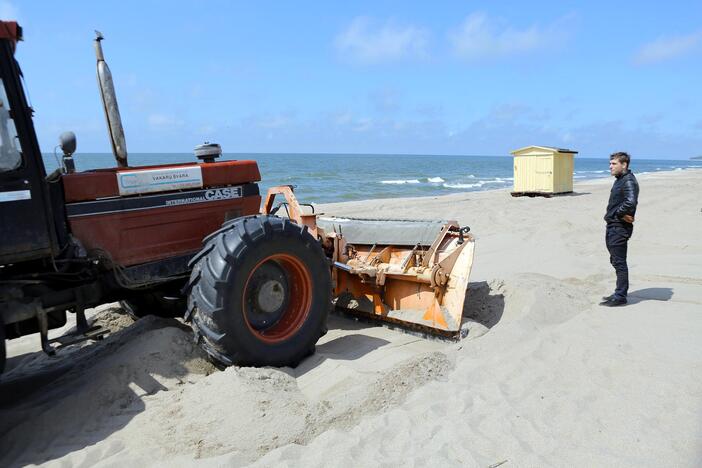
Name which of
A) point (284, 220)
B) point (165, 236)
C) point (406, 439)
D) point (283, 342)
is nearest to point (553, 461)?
point (406, 439)

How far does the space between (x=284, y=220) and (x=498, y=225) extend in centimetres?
858

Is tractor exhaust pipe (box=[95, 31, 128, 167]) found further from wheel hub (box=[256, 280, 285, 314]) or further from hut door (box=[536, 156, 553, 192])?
hut door (box=[536, 156, 553, 192])

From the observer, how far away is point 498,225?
1202 cm

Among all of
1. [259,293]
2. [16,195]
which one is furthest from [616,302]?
[16,195]

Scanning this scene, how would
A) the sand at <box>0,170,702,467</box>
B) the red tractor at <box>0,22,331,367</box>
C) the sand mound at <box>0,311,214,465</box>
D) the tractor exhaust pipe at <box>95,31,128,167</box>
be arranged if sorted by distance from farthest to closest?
the tractor exhaust pipe at <box>95,31,128,167</box>, the red tractor at <box>0,22,331,367</box>, the sand mound at <box>0,311,214,465</box>, the sand at <box>0,170,702,467</box>

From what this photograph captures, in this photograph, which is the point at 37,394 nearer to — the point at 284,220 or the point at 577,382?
the point at 284,220

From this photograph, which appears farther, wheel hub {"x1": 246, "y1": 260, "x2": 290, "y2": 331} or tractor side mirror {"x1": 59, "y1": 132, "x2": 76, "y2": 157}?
wheel hub {"x1": 246, "y1": 260, "x2": 290, "y2": 331}

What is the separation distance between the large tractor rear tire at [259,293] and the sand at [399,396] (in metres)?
0.20

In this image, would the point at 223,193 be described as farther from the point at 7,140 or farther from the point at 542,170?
the point at 542,170

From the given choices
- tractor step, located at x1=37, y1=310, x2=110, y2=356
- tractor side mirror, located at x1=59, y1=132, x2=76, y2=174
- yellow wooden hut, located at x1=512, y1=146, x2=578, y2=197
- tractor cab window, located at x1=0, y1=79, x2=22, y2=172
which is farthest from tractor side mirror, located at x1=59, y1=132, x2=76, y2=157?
yellow wooden hut, located at x1=512, y1=146, x2=578, y2=197

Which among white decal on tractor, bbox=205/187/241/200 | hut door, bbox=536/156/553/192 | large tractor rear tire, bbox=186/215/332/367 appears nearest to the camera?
large tractor rear tire, bbox=186/215/332/367

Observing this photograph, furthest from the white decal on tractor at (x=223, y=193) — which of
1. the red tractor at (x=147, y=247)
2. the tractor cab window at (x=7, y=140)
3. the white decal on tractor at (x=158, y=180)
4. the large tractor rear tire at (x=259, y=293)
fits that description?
the tractor cab window at (x=7, y=140)

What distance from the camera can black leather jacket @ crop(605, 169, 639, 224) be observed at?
5293mm

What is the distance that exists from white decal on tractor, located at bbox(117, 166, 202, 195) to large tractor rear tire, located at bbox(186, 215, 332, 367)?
53 centimetres
